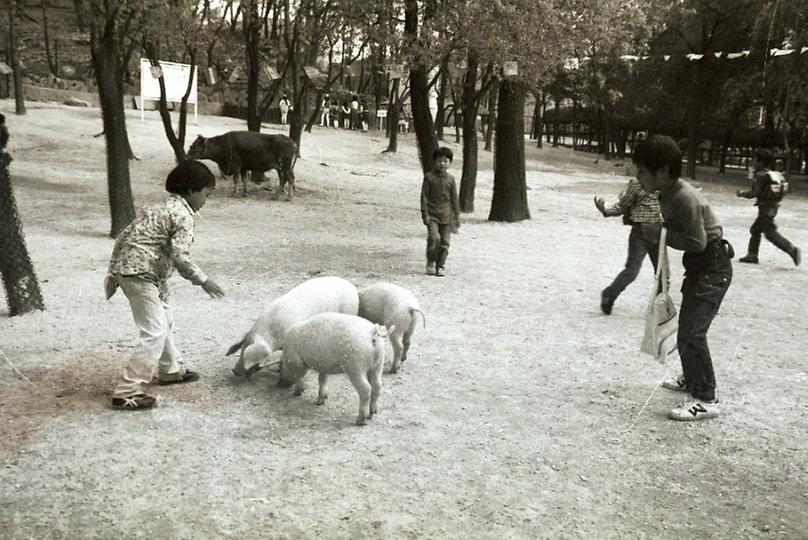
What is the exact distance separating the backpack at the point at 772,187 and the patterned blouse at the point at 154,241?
883 cm

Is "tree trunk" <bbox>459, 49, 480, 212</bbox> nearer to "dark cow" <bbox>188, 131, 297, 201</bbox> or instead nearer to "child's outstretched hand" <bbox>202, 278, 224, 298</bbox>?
"dark cow" <bbox>188, 131, 297, 201</bbox>

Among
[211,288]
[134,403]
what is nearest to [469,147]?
[211,288]

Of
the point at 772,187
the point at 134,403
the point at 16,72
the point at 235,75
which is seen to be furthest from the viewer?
the point at 235,75

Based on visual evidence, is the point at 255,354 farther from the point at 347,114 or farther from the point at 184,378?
the point at 347,114

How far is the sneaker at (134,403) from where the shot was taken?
5.11 meters

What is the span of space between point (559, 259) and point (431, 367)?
605 cm

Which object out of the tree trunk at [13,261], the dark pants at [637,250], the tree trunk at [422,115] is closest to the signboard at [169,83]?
the tree trunk at [422,115]

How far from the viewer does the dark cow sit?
59.7 ft

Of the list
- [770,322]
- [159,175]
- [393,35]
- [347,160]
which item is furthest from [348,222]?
[347,160]

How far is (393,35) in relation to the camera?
49.4 feet

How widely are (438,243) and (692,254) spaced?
5176mm

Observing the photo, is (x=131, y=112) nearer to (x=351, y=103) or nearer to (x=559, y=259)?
(x=351, y=103)

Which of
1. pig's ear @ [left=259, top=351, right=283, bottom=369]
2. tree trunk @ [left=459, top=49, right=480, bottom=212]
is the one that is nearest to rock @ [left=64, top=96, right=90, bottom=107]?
tree trunk @ [left=459, top=49, right=480, bottom=212]

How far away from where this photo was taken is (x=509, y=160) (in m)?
16.0
